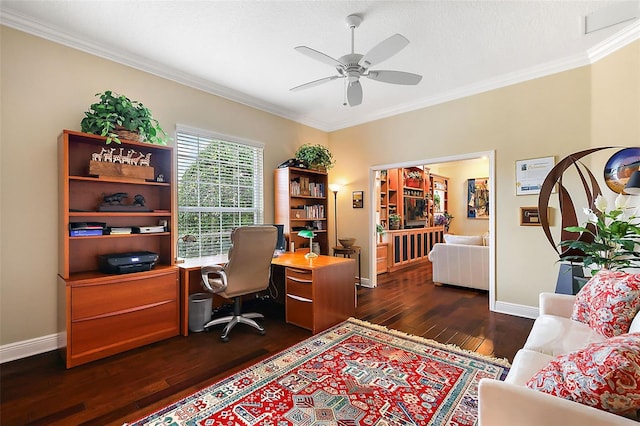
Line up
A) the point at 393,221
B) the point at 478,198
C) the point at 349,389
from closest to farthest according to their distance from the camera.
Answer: the point at 349,389 < the point at 393,221 < the point at 478,198

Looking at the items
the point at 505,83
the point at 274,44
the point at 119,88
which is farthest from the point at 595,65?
the point at 119,88

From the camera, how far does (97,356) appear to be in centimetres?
248

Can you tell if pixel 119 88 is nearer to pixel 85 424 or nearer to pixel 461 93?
pixel 85 424

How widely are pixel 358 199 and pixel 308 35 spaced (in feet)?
9.53

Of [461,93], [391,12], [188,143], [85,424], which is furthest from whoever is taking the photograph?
[461,93]

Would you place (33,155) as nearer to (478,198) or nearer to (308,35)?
(308,35)

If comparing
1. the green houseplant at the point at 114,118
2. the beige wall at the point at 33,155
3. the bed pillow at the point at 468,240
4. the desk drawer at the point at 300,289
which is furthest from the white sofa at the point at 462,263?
the beige wall at the point at 33,155

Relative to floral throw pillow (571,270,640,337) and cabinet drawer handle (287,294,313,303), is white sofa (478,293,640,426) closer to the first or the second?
floral throw pillow (571,270,640,337)

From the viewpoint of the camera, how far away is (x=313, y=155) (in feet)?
15.5

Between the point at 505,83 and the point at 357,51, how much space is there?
6.63ft

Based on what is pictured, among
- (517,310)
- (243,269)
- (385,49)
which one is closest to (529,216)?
(517,310)

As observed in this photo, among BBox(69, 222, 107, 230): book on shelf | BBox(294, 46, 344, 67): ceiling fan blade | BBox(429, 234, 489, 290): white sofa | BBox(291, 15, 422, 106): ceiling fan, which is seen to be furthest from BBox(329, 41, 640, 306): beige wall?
BBox(69, 222, 107, 230): book on shelf

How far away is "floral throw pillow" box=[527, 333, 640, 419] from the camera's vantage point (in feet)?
2.86

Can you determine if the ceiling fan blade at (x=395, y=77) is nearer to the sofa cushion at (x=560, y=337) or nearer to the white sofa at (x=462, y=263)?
the sofa cushion at (x=560, y=337)
